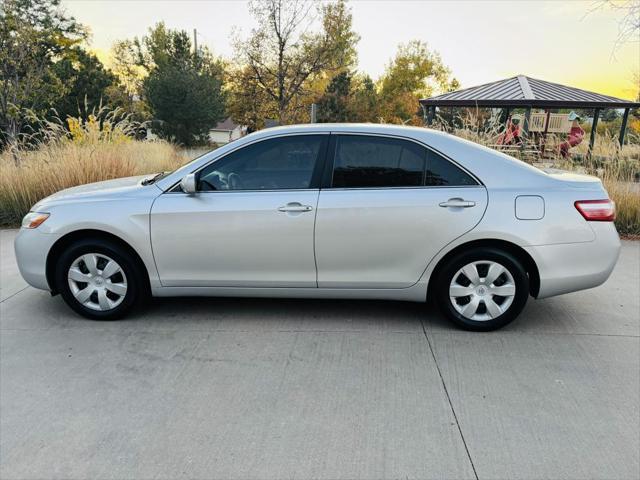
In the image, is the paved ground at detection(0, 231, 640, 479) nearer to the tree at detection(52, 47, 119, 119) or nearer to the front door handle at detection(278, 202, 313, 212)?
the front door handle at detection(278, 202, 313, 212)

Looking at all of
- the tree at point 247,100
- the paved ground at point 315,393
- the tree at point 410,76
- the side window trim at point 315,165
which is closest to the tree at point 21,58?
the side window trim at point 315,165

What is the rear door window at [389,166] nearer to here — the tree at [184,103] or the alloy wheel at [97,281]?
the alloy wheel at [97,281]

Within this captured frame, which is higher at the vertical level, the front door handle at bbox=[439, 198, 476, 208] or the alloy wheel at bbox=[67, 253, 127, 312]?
the front door handle at bbox=[439, 198, 476, 208]

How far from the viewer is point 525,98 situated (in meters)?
14.4

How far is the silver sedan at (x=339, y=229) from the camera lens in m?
3.83

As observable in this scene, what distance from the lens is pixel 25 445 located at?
2664 millimetres

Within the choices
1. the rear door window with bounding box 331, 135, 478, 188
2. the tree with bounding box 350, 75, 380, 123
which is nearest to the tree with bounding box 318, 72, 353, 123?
the tree with bounding box 350, 75, 380, 123

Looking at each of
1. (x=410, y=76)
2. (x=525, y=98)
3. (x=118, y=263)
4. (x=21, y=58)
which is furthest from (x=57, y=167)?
(x=410, y=76)

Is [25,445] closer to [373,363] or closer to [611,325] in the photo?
[373,363]

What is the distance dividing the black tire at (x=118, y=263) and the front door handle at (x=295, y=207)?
1327 mm

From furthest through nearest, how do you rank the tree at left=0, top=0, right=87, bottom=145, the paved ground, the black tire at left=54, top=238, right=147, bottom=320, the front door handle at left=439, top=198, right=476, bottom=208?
the tree at left=0, top=0, right=87, bottom=145 < the black tire at left=54, top=238, right=147, bottom=320 < the front door handle at left=439, top=198, right=476, bottom=208 < the paved ground

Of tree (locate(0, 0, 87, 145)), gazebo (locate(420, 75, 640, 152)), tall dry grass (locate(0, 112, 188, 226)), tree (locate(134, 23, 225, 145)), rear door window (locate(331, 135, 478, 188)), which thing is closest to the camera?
rear door window (locate(331, 135, 478, 188))

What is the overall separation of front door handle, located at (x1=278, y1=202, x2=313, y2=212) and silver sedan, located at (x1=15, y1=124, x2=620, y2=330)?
2 centimetres

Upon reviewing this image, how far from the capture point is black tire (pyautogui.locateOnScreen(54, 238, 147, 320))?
406 cm
